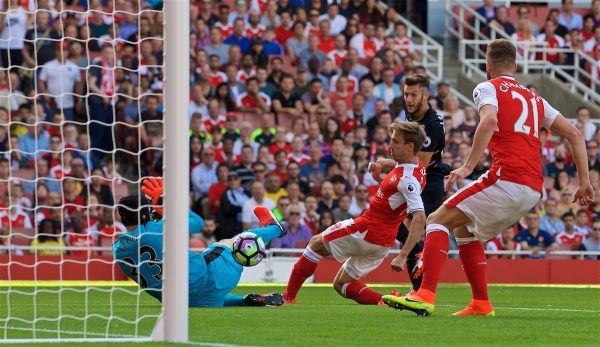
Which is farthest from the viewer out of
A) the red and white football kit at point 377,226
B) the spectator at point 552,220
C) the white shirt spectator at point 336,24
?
the white shirt spectator at point 336,24

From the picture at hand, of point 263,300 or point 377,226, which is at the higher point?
point 377,226

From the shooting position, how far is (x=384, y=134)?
65.2ft

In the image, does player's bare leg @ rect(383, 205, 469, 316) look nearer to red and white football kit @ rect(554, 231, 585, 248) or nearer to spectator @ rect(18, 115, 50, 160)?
spectator @ rect(18, 115, 50, 160)

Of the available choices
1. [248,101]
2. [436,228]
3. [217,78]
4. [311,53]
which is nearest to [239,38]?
[217,78]

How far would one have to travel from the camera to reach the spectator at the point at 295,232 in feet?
58.2

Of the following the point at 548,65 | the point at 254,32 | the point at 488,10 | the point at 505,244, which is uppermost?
the point at 488,10

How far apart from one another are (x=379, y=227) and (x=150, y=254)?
1921mm

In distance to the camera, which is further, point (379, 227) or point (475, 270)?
point (379, 227)

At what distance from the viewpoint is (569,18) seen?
78.4 ft

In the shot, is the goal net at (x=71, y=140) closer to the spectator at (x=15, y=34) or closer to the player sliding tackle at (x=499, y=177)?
the spectator at (x=15, y=34)

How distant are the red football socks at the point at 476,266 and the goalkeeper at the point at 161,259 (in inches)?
71.1

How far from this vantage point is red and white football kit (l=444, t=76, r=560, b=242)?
8883 millimetres

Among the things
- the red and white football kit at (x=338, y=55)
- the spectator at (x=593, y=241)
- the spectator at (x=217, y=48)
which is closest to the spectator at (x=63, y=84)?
the spectator at (x=217, y=48)

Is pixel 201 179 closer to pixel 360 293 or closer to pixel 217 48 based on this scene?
pixel 217 48
